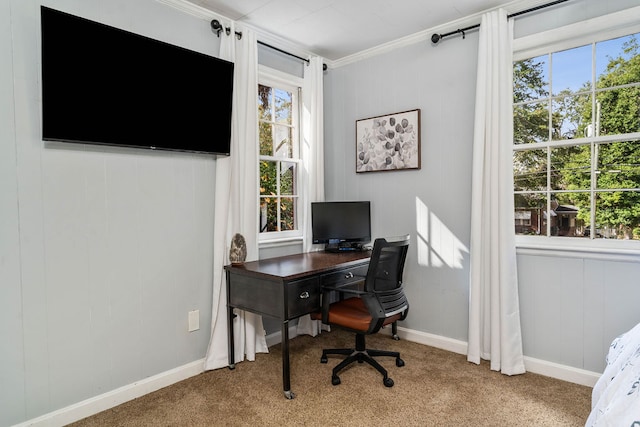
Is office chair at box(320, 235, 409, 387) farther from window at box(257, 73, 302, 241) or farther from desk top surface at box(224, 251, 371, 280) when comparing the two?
window at box(257, 73, 302, 241)

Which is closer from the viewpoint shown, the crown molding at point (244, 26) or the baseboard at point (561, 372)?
the baseboard at point (561, 372)

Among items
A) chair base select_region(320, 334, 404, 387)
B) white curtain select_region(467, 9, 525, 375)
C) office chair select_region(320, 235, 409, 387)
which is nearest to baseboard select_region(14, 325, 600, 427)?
white curtain select_region(467, 9, 525, 375)

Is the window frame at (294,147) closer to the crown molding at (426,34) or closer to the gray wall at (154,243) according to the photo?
the gray wall at (154,243)

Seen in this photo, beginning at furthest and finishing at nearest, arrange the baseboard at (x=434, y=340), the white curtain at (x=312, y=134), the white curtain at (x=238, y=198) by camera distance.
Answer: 1. the white curtain at (x=312, y=134)
2. the baseboard at (x=434, y=340)
3. the white curtain at (x=238, y=198)

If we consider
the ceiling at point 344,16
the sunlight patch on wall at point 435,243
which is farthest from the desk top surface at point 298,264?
the ceiling at point 344,16

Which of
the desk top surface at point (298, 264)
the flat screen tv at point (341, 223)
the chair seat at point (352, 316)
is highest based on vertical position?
the flat screen tv at point (341, 223)

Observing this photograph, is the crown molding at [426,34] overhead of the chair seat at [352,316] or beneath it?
overhead

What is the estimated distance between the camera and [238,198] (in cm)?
292

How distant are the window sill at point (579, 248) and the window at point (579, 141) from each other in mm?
48

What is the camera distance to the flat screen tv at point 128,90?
201cm

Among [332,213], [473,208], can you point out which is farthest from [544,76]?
[332,213]

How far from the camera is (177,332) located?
2.66 m

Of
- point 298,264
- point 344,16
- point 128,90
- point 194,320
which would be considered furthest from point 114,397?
point 344,16

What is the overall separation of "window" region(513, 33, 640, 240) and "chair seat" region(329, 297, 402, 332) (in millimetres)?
1344
